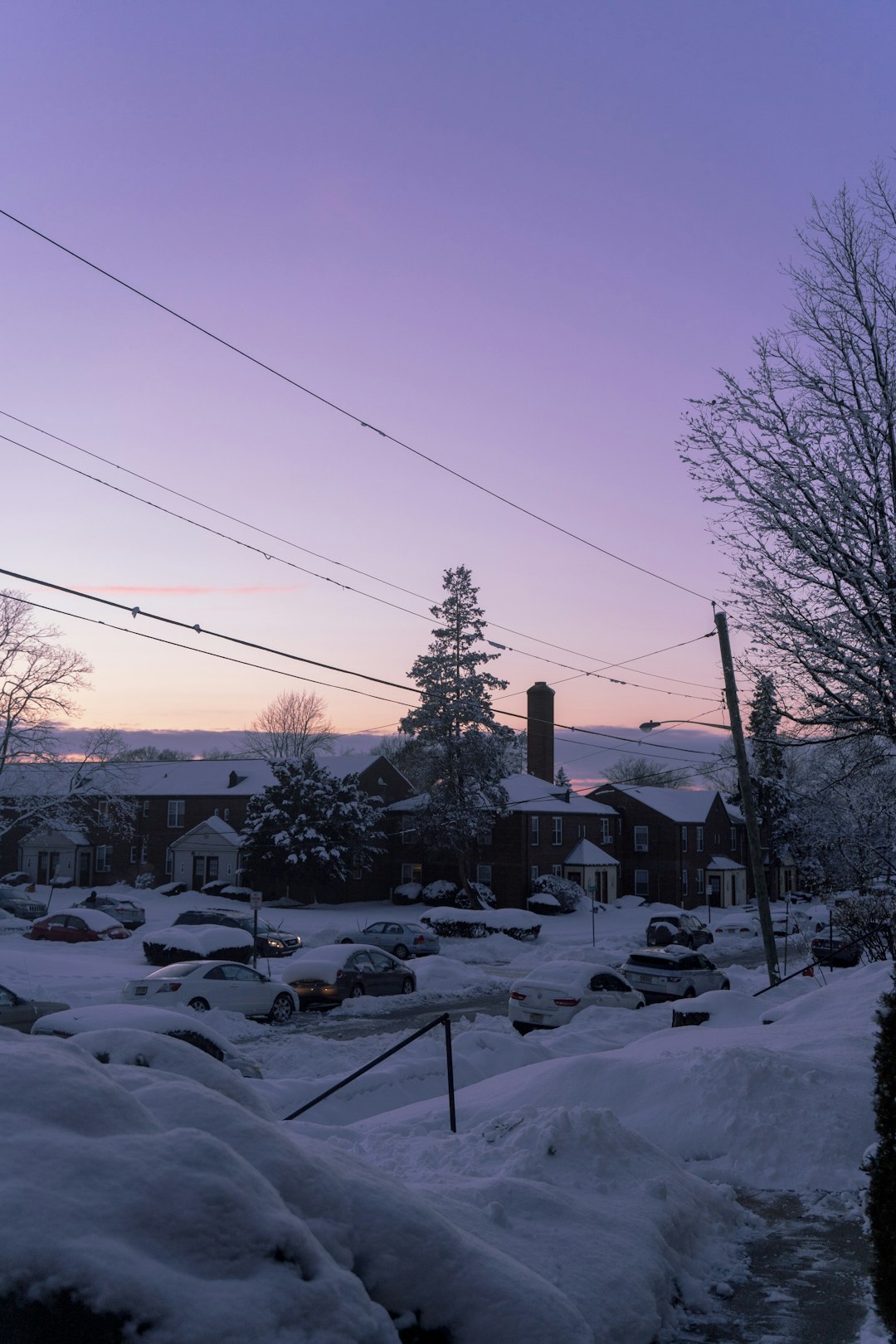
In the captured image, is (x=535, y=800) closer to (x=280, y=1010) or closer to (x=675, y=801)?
(x=675, y=801)

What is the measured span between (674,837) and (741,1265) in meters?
63.1

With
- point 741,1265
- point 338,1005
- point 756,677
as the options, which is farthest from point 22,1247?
point 338,1005

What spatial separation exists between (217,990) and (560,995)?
711cm

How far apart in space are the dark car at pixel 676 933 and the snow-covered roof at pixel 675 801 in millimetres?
20153

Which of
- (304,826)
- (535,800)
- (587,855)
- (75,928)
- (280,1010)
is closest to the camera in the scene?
(280,1010)

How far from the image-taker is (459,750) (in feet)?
184

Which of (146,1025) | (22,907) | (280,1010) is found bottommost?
(280,1010)

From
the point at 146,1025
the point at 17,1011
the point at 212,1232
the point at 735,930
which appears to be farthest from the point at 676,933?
the point at 212,1232

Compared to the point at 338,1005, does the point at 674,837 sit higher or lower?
higher

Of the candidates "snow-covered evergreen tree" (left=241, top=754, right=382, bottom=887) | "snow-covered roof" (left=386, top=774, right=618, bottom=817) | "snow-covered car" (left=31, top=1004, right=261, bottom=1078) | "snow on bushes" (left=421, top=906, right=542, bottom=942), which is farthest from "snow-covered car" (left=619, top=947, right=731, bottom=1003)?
"snow-covered evergreen tree" (left=241, top=754, right=382, bottom=887)

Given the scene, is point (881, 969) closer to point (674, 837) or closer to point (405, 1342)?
point (405, 1342)

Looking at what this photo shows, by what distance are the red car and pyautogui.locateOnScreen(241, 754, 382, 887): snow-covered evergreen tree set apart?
17490 millimetres

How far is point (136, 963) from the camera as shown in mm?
31609

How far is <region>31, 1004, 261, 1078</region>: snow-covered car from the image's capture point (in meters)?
12.7
